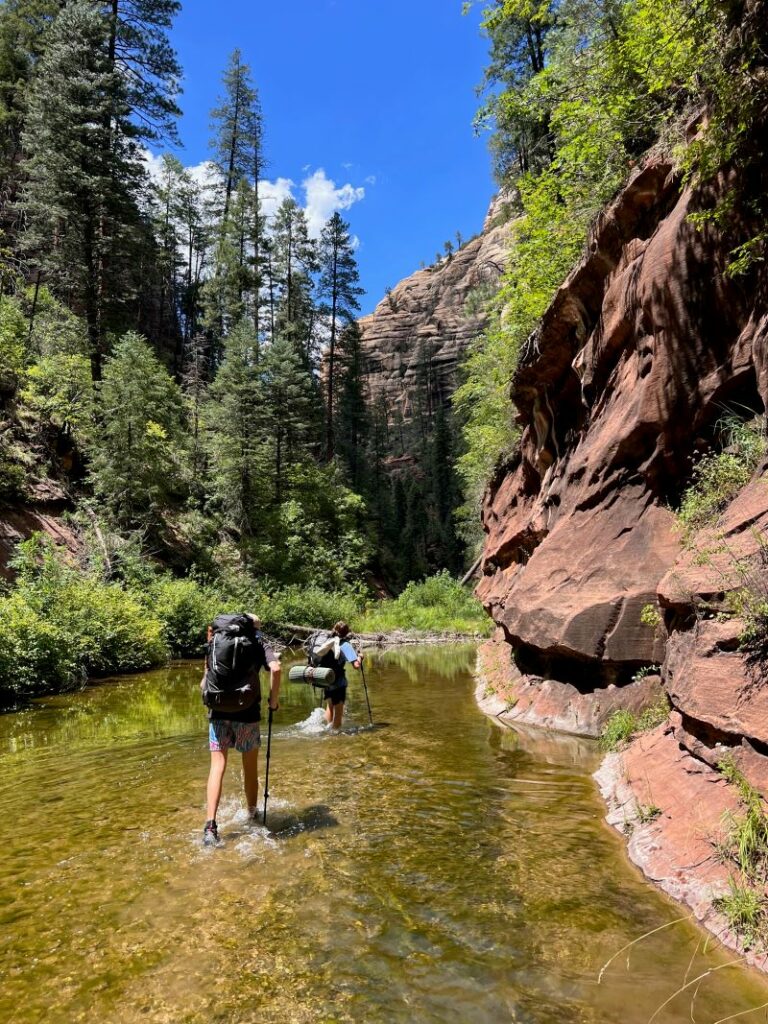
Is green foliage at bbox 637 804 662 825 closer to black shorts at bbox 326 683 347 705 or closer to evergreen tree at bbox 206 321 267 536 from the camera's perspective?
black shorts at bbox 326 683 347 705

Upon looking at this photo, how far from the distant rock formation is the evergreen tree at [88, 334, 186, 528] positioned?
59.6m

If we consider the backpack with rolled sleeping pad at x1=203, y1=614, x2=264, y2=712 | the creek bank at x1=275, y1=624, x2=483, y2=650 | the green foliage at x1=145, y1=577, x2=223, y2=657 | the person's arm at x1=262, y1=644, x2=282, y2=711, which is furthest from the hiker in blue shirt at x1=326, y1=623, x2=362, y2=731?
the creek bank at x1=275, y1=624, x2=483, y2=650

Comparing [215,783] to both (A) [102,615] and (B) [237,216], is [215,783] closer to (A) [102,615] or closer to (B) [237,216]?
(A) [102,615]

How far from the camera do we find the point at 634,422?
9.04 metres

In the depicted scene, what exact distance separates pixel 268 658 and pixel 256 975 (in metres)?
2.73

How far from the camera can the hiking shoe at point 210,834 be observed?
5117mm

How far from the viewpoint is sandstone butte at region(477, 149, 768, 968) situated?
4730 millimetres

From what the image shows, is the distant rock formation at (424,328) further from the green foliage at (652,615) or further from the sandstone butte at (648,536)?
the green foliage at (652,615)

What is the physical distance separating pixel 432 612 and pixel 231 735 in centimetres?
2640

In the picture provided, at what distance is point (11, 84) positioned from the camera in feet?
111

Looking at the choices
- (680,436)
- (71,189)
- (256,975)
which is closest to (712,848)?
(256,975)

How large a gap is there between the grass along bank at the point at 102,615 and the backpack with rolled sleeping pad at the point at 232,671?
865 centimetres

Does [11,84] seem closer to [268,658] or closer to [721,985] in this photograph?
[268,658]

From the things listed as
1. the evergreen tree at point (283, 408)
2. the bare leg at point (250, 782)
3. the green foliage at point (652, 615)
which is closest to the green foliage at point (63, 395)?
the evergreen tree at point (283, 408)
